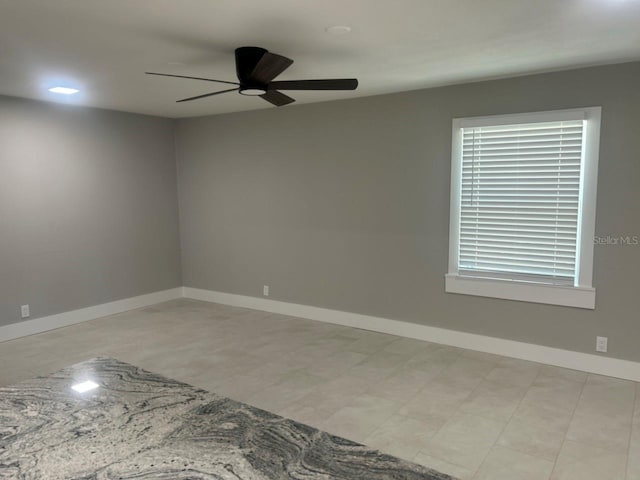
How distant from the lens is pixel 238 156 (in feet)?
19.1

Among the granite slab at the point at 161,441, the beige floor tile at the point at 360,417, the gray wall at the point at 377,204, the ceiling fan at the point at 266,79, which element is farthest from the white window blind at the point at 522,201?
the granite slab at the point at 161,441

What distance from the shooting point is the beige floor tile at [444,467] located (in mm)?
2430

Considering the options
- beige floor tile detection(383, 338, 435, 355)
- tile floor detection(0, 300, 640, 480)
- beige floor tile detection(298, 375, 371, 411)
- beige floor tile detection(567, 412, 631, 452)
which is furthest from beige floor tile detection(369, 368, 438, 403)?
beige floor tile detection(567, 412, 631, 452)

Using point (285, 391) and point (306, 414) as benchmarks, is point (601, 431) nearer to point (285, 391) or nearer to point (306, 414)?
point (306, 414)

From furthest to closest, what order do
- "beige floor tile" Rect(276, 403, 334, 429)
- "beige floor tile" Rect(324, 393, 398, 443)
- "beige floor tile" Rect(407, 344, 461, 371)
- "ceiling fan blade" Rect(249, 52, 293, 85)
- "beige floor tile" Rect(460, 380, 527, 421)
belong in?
"beige floor tile" Rect(407, 344, 461, 371), "beige floor tile" Rect(460, 380, 527, 421), "beige floor tile" Rect(276, 403, 334, 429), "beige floor tile" Rect(324, 393, 398, 443), "ceiling fan blade" Rect(249, 52, 293, 85)

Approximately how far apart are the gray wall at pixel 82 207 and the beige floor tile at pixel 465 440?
443cm

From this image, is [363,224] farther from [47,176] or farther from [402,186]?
[47,176]

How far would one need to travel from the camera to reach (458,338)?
4.40 metres

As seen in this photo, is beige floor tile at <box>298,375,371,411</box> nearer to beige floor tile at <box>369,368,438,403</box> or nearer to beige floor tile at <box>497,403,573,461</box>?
beige floor tile at <box>369,368,438,403</box>

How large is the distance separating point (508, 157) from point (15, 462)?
4.03 meters

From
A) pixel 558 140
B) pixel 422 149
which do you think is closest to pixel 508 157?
pixel 558 140

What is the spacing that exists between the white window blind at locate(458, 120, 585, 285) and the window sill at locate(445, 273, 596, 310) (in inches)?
2.5

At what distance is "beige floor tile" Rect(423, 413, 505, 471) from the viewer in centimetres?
259

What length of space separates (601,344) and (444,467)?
2.08 metres
